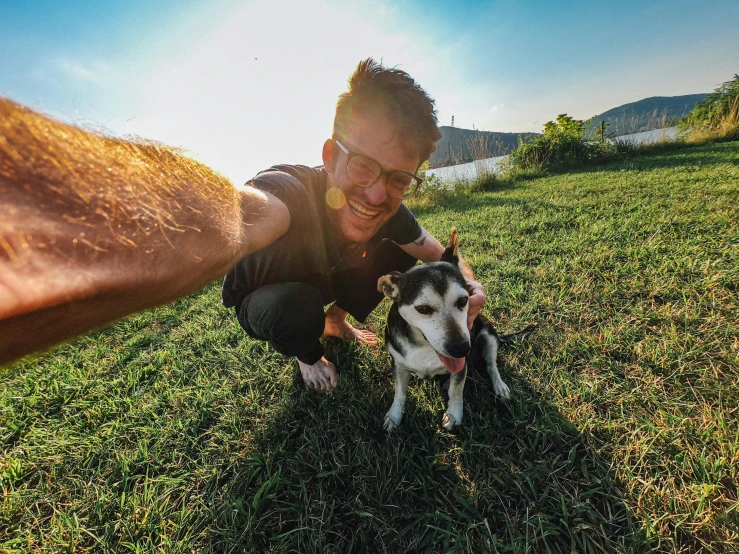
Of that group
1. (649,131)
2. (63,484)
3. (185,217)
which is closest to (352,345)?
(63,484)

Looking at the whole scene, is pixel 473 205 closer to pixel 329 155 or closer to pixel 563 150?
pixel 329 155

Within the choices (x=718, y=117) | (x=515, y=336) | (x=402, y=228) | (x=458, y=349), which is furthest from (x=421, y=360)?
(x=718, y=117)

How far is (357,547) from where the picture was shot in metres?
1.33

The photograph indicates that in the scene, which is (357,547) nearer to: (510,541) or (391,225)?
(510,541)

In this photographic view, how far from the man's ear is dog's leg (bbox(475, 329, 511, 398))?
1753 millimetres

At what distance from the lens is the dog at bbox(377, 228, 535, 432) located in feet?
5.73

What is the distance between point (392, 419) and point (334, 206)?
159cm

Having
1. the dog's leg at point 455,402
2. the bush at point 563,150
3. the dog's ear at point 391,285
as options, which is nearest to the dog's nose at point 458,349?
the dog's leg at point 455,402

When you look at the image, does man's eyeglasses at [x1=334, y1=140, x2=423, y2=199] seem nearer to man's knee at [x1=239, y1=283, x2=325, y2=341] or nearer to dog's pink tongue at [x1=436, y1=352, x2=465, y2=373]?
man's knee at [x1=239, y1=283, x2=325, y2=341]

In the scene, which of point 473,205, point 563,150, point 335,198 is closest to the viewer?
point 335,198

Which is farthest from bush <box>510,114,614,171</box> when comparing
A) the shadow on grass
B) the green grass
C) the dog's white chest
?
the dog's white chest

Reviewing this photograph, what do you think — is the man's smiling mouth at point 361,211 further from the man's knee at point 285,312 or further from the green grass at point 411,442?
the green grass at point 411,442

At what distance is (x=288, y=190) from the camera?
186cm

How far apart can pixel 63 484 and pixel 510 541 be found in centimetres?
251
